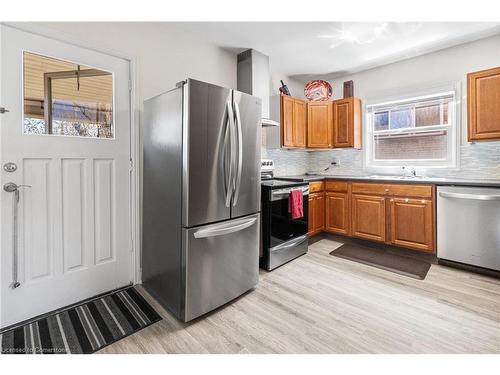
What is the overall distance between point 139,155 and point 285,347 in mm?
1999

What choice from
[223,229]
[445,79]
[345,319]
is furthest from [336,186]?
[223,229]

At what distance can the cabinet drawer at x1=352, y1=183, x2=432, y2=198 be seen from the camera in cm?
296

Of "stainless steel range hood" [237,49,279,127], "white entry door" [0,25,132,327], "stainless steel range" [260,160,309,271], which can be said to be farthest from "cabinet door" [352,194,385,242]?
"white entry door" [0,25,132,327]

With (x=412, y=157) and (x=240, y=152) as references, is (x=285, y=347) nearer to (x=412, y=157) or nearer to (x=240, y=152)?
(x=240, y=152)

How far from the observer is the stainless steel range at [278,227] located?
8.97 feet

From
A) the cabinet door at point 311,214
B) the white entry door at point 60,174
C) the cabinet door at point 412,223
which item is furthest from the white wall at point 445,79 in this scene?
the white entry door at point 60,174

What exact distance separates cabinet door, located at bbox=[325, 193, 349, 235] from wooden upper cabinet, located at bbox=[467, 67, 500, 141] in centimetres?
158

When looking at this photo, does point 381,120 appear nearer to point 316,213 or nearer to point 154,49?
point 316,213

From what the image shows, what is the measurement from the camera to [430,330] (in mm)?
1758

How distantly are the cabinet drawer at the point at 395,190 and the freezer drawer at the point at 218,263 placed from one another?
1.84 metres

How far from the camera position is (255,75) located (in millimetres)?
3229

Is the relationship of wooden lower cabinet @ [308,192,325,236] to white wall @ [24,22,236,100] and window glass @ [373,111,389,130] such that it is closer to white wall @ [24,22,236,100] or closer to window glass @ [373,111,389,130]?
window glass @ [373,111,389,130]

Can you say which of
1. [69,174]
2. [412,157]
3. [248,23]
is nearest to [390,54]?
[412,157]

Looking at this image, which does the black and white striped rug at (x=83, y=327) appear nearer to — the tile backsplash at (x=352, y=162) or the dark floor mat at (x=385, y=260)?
the dark floor mat at (x=385, y=260)
